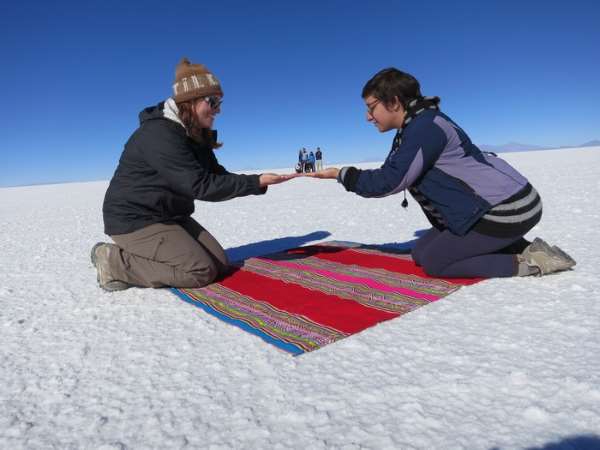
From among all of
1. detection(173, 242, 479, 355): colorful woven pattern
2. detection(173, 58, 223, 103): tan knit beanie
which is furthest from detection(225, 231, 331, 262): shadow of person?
detection(173, 58, 223, 103): tan knit beanie

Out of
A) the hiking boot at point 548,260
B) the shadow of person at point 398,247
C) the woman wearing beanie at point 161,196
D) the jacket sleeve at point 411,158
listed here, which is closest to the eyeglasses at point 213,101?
the woman wearing beanie at point 161,196

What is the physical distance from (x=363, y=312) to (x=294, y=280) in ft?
2.60

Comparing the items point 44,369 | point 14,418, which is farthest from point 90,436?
point 44,369

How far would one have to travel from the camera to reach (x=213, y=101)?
2771 mm

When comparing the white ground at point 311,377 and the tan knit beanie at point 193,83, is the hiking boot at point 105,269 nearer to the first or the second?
the white ground at point 311,377

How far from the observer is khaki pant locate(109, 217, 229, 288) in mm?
2711

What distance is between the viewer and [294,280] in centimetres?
281

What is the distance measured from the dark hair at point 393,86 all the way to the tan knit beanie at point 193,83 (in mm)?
1044

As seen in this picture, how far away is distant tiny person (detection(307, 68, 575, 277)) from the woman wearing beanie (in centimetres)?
90

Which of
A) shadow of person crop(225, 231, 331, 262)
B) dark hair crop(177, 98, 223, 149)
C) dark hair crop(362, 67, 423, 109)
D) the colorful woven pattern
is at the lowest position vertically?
the colorful woven pattern

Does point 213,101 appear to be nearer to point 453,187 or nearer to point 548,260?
point 453,187

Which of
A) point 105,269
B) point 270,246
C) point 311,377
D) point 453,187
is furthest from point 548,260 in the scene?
point 105,269

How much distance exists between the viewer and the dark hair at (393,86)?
250 centimetres

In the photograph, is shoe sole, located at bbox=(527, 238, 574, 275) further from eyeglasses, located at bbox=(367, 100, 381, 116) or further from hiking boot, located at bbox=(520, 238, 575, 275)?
eyeglasses, located at bbox=(367, 100, 381, 116)
